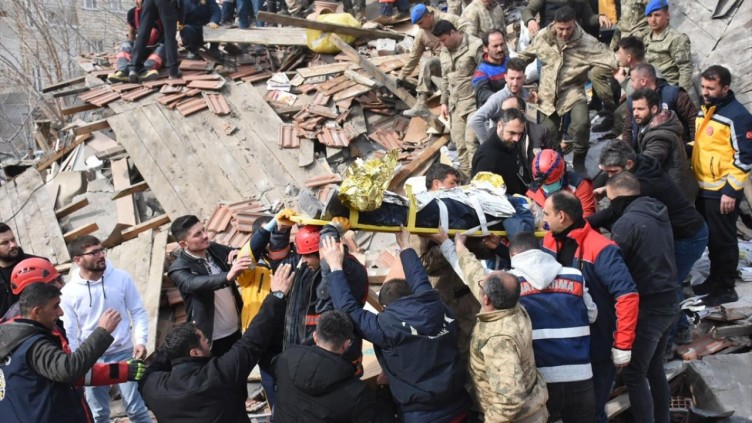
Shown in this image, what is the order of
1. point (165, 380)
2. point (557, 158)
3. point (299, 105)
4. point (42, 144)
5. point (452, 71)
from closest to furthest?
point (165, 380) < point (557, 158) < point (452, 71) < point (299, 105) < point (42, 144)

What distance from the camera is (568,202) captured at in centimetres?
460

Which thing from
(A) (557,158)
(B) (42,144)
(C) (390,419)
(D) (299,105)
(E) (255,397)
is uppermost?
(A) (557,158)

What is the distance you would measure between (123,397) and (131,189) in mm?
4812

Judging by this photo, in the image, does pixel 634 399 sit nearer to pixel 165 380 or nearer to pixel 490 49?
pixel 165 380

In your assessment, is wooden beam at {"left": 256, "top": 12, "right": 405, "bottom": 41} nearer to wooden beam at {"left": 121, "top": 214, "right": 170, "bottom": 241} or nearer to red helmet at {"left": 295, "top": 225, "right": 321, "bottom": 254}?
wooden beam at {"left": 121, "top": 214, "right": 170, "bottom": 241}

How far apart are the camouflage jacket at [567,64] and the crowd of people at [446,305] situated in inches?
22.3

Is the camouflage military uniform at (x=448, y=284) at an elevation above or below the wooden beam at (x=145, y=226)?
above

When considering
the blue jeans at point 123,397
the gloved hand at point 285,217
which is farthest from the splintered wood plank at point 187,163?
the gloved hand at point 285,217

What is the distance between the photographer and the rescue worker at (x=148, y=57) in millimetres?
11359

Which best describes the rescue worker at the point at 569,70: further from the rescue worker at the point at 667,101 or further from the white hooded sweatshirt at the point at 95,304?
the white hooded sweatshirt at the point at 95,304

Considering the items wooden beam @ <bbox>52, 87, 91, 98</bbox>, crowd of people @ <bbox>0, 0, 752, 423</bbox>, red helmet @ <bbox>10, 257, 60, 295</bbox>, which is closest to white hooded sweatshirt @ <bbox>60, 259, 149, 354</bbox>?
crowd of people @ <bbox>0, 0, 752, 423</bbox>

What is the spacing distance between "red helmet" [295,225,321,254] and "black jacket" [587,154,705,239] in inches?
89.0

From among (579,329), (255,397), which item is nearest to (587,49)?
(579,329)

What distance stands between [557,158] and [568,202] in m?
0.99
